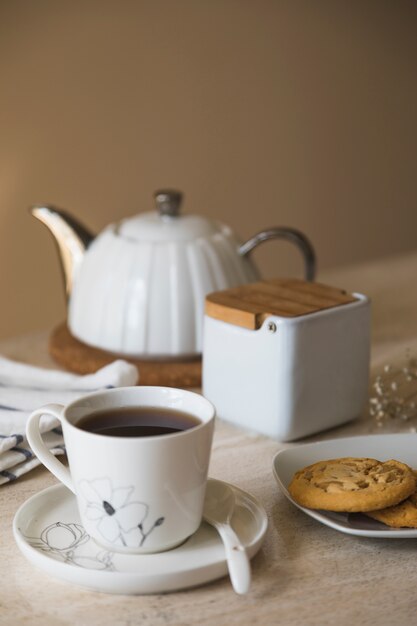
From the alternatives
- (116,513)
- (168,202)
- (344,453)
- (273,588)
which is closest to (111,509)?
(116,513)

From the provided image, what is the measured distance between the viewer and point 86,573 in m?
0.54

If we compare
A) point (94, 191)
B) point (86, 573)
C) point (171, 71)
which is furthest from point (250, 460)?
point (171, 71)

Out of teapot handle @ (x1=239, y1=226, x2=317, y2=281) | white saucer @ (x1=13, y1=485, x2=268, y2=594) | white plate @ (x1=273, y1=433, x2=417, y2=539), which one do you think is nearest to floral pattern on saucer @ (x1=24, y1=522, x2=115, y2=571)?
white saucer @ (x1=13, y1=485, x2=268, y2=594)

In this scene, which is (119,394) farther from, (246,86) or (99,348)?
(246,86)

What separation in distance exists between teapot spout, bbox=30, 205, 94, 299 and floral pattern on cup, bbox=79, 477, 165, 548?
0.55m

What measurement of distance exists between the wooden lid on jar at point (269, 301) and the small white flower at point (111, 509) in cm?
27

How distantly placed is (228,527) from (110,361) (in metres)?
0.42

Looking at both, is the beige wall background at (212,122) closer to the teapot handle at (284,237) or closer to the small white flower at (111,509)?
the teapot handle at (284,237)

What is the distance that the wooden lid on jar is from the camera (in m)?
0.78

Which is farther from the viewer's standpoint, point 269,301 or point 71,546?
point 269,301

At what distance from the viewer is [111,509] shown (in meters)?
0.55

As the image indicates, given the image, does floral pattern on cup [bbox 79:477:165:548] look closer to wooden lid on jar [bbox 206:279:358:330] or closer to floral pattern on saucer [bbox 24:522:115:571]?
floral pattern on saucer [bbox 24:522:115:571]

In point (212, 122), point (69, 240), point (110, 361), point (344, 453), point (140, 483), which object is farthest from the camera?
point (212, 122)

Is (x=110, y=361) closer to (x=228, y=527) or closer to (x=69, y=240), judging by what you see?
(x=69, y=240)
